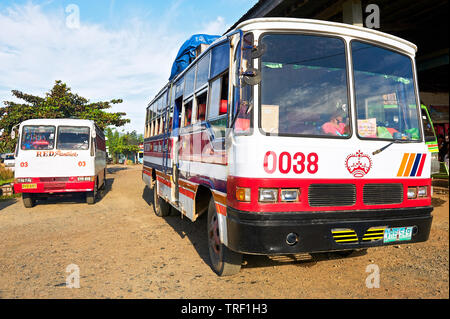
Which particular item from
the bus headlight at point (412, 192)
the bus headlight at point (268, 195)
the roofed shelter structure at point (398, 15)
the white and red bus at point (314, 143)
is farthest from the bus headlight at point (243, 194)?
the roofed shelter structure at point (398, 15)

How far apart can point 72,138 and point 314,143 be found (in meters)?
8.88

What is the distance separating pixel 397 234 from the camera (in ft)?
11.7

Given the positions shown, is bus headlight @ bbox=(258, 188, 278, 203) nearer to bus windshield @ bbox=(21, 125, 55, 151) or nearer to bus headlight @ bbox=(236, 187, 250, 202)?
bus headlight @ bbox=(236, 187, 250, 202)

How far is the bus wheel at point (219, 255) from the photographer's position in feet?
12.8

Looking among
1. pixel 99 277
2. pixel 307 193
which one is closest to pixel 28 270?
pixel 99 277

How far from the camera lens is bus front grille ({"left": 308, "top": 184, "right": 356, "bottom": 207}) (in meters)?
3.34

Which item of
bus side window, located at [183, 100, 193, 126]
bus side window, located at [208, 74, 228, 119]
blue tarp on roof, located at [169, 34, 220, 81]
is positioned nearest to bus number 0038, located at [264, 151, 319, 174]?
bus side window, located at [208, 74, 228, 119]

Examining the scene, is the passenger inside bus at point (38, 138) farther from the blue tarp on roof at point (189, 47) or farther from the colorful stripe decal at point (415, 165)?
the colorful stripe decal at point (415, 165)

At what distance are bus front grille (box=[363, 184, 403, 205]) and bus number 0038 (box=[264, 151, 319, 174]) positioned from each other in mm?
656

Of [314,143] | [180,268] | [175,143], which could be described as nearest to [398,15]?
[175,143]

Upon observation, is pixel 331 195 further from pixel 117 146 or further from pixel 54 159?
pixel 117 146

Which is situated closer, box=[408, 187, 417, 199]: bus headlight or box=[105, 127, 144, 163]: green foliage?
box=[408, 187, 417, 199]: bus headlight

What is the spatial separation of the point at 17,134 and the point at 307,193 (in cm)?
970

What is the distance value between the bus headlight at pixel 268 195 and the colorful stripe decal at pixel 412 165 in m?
1.47
